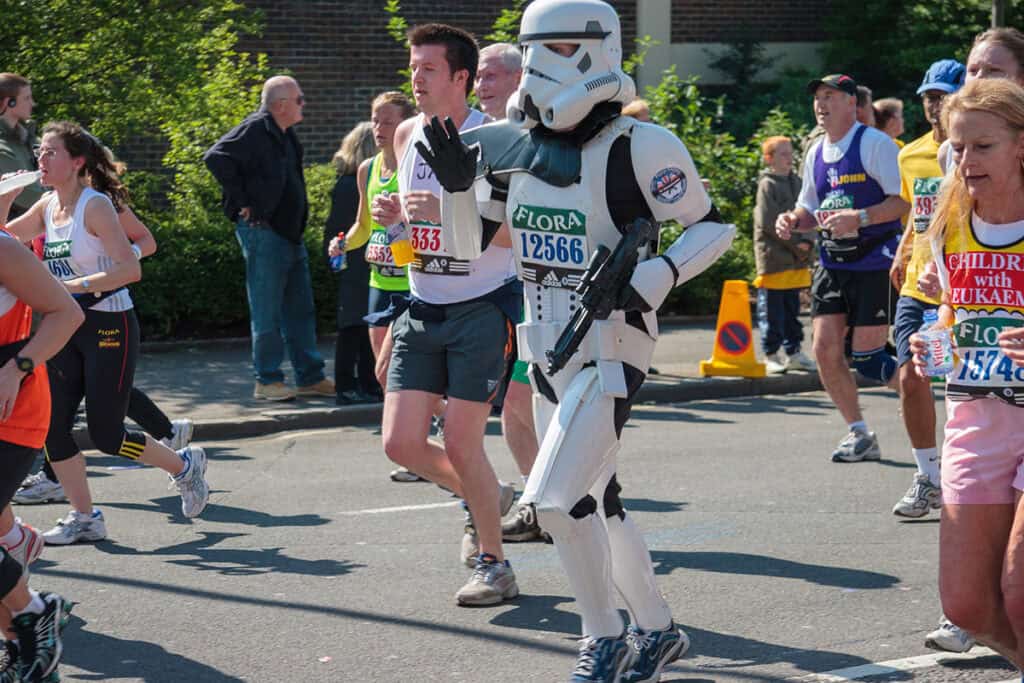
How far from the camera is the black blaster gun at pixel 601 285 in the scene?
194 inches

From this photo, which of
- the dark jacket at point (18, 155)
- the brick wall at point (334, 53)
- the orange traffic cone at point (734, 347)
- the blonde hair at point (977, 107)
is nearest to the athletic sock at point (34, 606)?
the blonde hair at point (977, 107)

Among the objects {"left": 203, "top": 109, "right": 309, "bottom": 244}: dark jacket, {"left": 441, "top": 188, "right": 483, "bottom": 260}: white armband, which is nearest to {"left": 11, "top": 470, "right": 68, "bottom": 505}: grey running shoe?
{"left": 203, "top": 109, "right": 309, "bottom": 244}: dark jacket

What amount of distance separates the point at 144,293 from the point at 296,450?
3711 mm

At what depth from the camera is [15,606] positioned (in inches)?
202

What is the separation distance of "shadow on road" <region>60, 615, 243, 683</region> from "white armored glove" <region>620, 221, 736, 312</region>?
1.85m

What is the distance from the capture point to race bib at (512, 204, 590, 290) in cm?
519

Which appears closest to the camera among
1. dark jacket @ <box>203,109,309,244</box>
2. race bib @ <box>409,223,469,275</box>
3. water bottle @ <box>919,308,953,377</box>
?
water bottle @ <box>919,308,953,377</box>

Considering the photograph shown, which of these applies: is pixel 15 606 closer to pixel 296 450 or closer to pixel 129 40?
pixel 296 450

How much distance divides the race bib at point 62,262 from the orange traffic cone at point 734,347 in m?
6.39

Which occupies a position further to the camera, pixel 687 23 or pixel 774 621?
pixel 687 23

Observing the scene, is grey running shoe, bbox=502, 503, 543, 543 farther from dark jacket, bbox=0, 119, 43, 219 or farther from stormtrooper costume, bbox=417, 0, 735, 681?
dark jacket, bbox=0, 119, 43, 219

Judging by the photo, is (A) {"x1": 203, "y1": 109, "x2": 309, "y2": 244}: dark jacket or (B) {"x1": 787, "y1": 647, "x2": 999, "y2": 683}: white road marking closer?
(B) {"x1": 787, "y1": 647, "x2": 999, "y2": 683}: white road marking

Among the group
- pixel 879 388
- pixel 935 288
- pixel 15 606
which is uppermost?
pixel 935 288

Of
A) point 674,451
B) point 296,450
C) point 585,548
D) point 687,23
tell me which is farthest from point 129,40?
point 687,23
